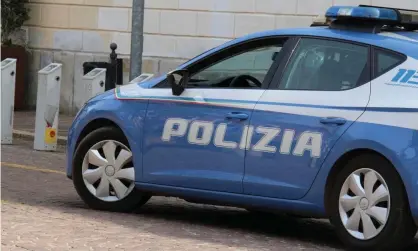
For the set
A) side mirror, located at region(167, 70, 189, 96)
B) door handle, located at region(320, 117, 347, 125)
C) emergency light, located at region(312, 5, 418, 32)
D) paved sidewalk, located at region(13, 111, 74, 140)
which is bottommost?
paved sidewalk, located at region(13, 111, 74, 140)

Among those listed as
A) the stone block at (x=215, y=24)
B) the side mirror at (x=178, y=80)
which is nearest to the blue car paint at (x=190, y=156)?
the side mirror at (x=178, y=80)

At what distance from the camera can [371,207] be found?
23.9 feet

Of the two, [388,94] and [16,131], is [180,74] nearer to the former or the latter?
[388,94]

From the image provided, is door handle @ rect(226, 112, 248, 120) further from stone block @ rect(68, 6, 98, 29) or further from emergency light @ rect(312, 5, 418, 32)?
stone block @ rect(68, 6, 98, 29)

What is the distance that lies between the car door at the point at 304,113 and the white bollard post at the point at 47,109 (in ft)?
22.3

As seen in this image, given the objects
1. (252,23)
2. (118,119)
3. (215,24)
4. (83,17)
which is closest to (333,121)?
(118,119)

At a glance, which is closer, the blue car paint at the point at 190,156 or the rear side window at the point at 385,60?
the rear side window at the point at 385,60

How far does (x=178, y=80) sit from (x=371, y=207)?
198 centimetres

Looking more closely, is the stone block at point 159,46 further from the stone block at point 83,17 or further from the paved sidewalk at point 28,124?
the paved sidewalk at point 28,124

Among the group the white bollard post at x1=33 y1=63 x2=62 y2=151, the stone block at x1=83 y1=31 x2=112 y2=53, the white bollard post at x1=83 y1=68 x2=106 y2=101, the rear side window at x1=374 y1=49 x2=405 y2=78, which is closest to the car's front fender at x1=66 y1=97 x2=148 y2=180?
the rear side window at x1=374 y1=49 x2=405 y2=78

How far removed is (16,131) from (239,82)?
8677mm

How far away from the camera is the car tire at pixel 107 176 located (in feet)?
28.8

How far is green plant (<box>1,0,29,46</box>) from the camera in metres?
20.4

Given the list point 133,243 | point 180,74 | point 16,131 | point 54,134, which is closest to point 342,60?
point 180,74
